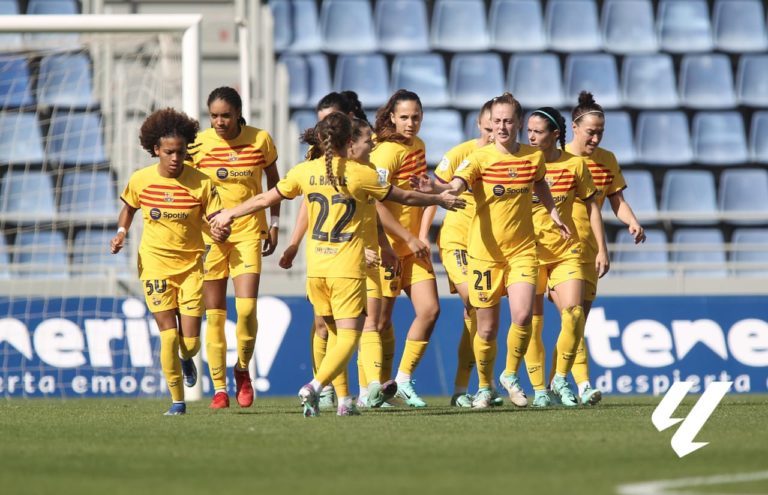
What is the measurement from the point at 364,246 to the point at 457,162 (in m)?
1.60

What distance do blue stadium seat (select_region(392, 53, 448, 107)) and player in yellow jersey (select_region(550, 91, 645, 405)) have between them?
23.2 ft

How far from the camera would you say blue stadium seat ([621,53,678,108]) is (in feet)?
55.4

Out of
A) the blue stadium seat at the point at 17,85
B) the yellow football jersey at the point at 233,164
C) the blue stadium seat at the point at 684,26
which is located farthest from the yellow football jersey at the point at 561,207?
the blue stadium seat at the point at 684,26

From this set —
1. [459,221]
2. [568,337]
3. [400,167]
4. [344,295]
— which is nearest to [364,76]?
[459,221]

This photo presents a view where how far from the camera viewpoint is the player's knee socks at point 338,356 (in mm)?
7434

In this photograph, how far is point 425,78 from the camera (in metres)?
16.7

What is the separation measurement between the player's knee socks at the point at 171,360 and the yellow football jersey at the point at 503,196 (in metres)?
1.99

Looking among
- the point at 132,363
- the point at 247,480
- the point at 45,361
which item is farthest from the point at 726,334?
the point at 247,480

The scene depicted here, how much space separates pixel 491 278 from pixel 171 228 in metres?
2.03

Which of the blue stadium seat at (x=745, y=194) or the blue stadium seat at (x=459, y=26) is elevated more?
the blue stadium seat at (x=459, y=26)

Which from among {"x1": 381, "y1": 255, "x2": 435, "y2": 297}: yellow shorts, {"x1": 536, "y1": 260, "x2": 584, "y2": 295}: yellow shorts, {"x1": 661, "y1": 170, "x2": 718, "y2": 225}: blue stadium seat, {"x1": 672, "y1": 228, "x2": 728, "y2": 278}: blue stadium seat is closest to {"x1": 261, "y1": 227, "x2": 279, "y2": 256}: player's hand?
{"x1": 381, "y1": 255, "x2": 435, "y2": 297}: yellow shorts

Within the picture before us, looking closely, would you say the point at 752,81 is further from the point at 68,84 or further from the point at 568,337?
the point at 568,337

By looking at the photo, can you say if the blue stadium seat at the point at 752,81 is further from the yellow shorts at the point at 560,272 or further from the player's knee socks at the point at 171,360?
the player's knee socks at the point at 171,360

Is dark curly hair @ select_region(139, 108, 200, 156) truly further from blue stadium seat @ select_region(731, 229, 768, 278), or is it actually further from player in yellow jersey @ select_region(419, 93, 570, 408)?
blue stadium seat @ select_region(731, 229, 768, 278)
